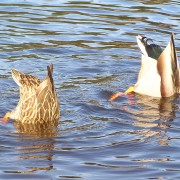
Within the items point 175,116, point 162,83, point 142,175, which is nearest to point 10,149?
point 142,175

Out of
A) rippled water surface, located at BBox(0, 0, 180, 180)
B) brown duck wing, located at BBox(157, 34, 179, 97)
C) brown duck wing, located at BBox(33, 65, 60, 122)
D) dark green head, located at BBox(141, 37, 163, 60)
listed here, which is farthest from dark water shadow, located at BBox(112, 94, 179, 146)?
brown duck wing, located at BBox(33, 65, 60, 122)

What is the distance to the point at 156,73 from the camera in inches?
410

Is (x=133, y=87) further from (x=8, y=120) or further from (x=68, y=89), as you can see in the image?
(x=8, y=120)

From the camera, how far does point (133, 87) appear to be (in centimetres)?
1055

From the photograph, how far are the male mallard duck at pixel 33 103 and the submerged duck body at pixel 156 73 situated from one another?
1.68 metres

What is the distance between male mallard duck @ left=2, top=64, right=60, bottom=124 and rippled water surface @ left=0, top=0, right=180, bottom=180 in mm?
207

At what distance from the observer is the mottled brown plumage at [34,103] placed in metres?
9.07

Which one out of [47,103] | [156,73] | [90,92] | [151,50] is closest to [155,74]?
[156,73]

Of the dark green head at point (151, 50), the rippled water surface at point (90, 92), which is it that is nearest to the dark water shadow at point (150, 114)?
the rippled water surface at point (90, 92)

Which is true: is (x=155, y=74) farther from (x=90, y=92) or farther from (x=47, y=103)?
(x=47, y=103)

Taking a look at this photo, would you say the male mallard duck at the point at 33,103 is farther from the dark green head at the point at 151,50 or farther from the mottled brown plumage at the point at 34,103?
the dark green head at the point at 151,50

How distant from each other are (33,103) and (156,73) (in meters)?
1.96

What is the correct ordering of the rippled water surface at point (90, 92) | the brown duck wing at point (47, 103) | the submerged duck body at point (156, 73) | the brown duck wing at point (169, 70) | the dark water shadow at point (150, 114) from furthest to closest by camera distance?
the submerged duck body at point (156, 73) < the brown duck wing at point (169, 70) < the brown duck wing at point (47, 103) < the dark water shadow at point (150, 114) < the rippled water surface at point (90, 92)

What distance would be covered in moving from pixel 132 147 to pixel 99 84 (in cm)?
267
